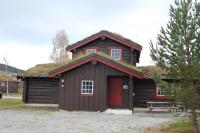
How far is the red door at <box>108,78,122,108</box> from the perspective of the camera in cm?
2372

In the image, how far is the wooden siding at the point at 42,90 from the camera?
27.2m

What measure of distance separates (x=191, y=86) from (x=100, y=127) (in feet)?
15.4

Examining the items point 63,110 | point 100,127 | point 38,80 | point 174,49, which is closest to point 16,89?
point 38,80

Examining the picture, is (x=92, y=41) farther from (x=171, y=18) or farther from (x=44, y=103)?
(x=171, y=18)

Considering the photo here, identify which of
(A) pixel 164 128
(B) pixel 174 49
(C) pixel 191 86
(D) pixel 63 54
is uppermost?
(D) pixel 63 54

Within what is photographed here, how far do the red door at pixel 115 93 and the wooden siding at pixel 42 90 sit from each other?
17.9 feet

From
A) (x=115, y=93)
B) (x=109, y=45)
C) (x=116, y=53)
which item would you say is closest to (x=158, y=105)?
(x=115, y=93)

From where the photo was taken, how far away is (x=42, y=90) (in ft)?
89.6

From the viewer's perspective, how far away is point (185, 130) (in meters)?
13.5

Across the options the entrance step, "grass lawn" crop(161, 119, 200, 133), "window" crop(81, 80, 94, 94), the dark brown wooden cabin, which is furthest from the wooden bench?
"grass lawn" crop(161, 119, 200, 133)

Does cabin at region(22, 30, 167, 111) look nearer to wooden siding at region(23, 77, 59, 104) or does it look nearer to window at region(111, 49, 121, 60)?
window at region(111, 49, 121, 60)

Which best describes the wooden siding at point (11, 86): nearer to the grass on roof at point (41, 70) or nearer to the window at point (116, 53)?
the grass on roof at point (41, 70)

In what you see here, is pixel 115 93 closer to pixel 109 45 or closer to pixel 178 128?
pixel 109 45

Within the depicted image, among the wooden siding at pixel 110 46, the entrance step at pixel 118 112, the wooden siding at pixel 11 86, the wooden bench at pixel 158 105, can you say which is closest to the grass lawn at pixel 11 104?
the wooden siding at pixel 110 46
